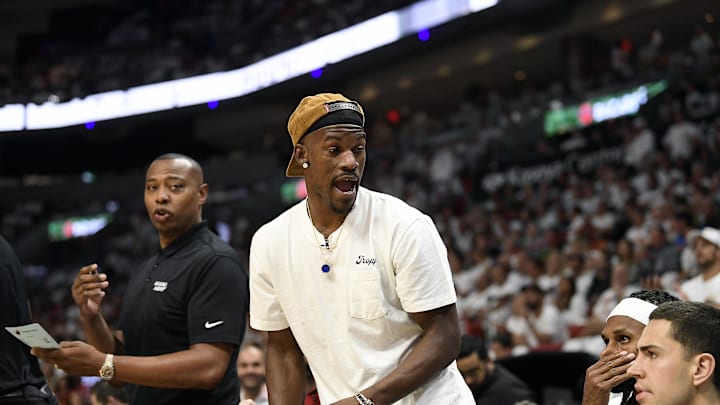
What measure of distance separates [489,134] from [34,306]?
36.6 ft

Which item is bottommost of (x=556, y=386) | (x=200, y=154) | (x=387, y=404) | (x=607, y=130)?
(x=556, y=386)

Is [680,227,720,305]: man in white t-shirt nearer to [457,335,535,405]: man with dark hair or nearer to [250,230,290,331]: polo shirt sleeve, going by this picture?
[457,335,535,405]: man with dark hair

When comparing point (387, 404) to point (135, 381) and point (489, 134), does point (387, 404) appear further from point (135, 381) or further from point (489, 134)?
point (489, 134)

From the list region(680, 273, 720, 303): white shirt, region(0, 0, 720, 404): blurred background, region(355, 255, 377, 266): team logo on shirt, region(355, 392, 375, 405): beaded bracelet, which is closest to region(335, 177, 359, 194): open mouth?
region(355, 255, 377, 266): team logo on shirt

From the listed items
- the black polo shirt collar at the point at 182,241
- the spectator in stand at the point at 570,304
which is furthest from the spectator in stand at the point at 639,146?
the black polo shirt collar at the point at 182,241

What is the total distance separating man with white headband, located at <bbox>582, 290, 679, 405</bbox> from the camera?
3.02 m

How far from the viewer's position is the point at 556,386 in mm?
6414

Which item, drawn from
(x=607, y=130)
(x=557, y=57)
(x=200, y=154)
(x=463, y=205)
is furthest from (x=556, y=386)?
(x=200, y=154)

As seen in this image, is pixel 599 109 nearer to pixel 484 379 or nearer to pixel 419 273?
pixel 484 379

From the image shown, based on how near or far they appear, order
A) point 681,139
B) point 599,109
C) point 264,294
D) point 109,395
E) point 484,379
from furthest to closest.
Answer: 1. point 599,109
2. point 681,139
3. point 484,379
4. point 109,395
5. point 264,294

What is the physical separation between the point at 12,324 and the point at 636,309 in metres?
2.37

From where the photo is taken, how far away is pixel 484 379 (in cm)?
585

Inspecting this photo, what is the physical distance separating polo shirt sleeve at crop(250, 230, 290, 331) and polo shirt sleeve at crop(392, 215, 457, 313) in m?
0.46

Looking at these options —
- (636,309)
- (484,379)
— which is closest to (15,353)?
(636,309)
